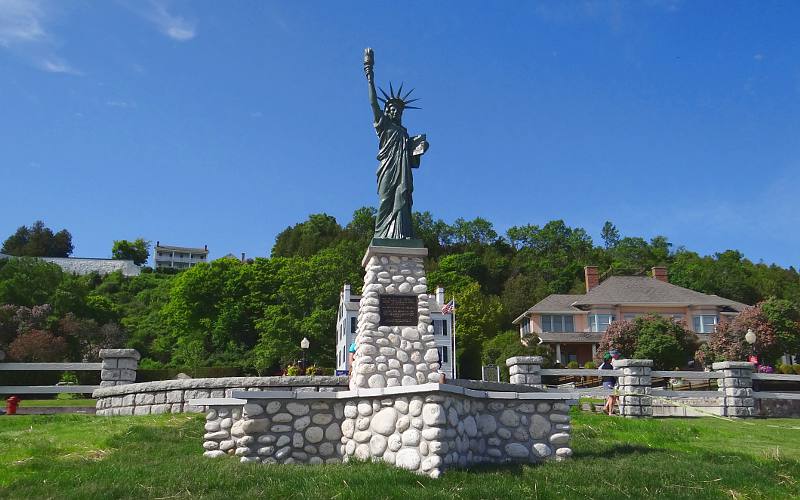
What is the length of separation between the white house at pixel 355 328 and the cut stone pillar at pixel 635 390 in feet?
77.9

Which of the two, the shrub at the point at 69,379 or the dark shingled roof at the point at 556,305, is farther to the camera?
the dark shingled roof at the point at 556,305

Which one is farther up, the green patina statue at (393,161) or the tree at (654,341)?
the green patina statue at (393,161)

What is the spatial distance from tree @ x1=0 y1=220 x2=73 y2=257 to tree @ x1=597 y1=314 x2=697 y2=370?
88.0 metres

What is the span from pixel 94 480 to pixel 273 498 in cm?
214

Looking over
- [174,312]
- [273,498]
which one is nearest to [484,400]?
[273,498]

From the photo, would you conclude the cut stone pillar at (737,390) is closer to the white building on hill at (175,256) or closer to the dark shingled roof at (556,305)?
the dark shingled roof at (556,305)

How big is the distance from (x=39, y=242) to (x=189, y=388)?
97869 mm

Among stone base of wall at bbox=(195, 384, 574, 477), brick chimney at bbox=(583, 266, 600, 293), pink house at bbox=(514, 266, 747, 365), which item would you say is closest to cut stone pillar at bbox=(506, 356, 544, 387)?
stone base of wall at bbox=(195, 384, 574, 477)

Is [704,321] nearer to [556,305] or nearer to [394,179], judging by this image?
[556,305]

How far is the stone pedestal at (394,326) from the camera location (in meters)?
11.2

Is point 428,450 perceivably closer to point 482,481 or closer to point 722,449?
point 482,481

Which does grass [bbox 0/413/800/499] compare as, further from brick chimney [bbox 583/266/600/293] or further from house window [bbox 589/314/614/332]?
brick chimney [bbox 583/266/600/293]

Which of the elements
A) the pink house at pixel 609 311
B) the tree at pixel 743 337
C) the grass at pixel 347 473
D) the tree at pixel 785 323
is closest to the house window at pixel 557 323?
the pink house at pixel 609 311

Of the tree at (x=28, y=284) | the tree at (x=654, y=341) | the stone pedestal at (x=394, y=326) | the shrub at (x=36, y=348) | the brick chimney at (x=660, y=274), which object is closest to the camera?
the stone pedestal at (x=394, y=326)
